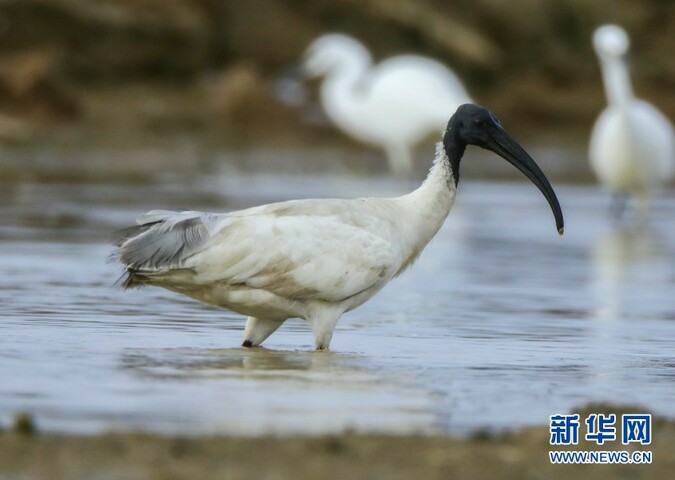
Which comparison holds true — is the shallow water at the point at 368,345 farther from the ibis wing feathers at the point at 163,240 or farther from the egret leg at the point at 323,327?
the ibis wing feathers at the point at 163,240

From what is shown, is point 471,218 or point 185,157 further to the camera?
point 185,157

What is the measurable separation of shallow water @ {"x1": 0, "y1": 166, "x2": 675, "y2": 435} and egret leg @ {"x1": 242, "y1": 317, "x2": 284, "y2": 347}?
12cm

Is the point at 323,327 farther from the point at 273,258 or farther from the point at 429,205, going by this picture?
the point at 429,205

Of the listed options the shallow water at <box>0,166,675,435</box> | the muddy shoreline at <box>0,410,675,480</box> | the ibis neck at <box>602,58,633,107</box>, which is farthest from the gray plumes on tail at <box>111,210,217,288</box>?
the ibis neck at <box>602,58,633,107</box>

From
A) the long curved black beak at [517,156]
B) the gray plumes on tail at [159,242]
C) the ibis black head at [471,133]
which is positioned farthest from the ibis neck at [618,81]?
the gray plumes on tail at [159,242]

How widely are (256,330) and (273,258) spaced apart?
1.60ft

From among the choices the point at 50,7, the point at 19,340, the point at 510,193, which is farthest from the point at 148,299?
the point at 50,7

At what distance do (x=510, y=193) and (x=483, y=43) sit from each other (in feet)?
47.0

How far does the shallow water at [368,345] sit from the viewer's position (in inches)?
275

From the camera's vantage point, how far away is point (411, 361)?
875 centimetres

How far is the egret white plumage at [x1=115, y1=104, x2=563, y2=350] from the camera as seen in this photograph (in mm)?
8844

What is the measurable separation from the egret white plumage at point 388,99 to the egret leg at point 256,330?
17.6m

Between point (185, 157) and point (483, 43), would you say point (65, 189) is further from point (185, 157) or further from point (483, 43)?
point (483, 43)

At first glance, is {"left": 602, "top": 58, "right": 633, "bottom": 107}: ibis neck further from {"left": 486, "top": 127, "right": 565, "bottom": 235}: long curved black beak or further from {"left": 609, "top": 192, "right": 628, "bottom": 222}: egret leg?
{"left": 486, "top": 127, "right": 565, "bottom": 235}: long curved black beak
